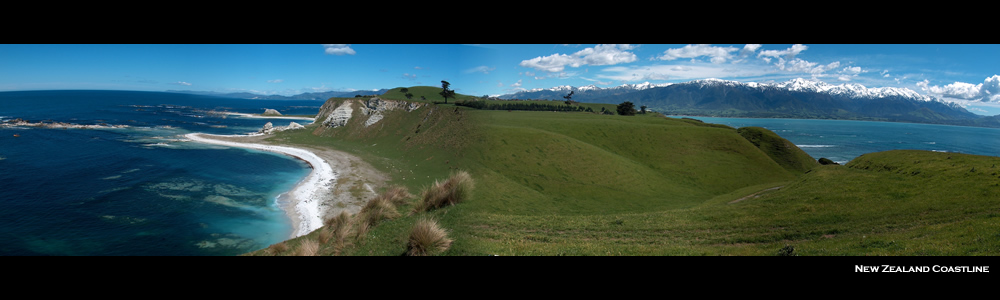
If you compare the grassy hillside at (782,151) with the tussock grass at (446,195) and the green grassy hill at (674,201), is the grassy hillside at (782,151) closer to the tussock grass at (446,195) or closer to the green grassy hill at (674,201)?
the green grassy hill at (674,201)

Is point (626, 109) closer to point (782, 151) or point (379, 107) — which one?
point (782, 151)

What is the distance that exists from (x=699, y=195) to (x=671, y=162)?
7544mm

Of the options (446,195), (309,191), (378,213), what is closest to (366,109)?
(309,191)

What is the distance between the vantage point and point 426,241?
6258 millimetres

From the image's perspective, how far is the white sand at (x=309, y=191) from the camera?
22.0 meters

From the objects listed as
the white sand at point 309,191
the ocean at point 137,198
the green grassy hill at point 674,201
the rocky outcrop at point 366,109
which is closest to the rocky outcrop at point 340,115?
the rocky outcrop at point 366,109

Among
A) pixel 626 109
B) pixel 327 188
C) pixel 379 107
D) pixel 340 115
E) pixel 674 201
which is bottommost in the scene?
pixel 327 188

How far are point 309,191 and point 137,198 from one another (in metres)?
11.5

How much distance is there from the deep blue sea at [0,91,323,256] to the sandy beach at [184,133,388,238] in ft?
3.77

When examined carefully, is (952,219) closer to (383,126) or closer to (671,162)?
(671,162)

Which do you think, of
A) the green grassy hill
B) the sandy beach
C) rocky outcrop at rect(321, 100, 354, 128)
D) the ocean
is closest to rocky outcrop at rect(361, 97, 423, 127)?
rocky outcrop at rect(321, 100, 354, 128)

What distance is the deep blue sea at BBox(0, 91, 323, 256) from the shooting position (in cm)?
1847
